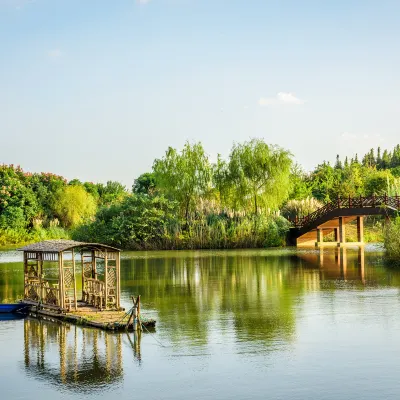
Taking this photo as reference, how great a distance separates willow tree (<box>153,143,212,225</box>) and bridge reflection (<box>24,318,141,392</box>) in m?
39.1

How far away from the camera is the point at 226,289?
26375 millimetres

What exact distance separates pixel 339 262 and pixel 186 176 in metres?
22.7

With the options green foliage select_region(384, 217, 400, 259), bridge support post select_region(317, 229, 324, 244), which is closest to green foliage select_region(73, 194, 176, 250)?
bridge support post select_region(317, 229, 324, 244)

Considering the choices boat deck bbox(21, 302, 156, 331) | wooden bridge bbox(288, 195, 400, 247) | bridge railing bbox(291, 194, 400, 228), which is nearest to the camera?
boat deck bbox(21, 302, 156, 331)

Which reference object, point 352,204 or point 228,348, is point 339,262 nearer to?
point 352,204

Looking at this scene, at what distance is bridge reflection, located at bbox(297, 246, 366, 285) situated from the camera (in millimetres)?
29930

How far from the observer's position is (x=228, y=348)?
51.7 feet

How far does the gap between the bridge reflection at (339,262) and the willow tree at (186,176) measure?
13.4 meters

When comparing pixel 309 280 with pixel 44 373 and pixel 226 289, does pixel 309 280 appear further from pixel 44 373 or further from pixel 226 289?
pixel 44 373

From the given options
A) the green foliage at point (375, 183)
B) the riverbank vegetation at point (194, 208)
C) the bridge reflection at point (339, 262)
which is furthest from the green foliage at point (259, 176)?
the green foliage at point (375, 183)

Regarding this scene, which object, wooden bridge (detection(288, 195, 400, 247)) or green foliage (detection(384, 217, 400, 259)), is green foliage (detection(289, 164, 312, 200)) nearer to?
wooden bridge (detection(288, 195, 400, 247))

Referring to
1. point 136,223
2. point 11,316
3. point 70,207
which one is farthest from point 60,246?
point 70,207

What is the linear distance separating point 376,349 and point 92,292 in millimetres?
8801

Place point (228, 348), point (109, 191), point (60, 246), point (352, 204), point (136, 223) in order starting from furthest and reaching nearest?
point (109, 191) → point (136, 223) → point (352, 204) → point (60, 246) → point (228, 348)
